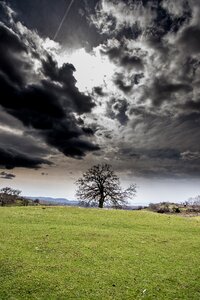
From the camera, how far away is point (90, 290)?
11.0 meters

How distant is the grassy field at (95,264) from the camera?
10969 mm

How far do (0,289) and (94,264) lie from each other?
4.73 meters

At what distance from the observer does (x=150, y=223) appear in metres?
30.2

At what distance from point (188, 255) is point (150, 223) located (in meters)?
13.2

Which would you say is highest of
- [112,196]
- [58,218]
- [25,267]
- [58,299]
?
[112,196]

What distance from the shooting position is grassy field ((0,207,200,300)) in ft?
36.0

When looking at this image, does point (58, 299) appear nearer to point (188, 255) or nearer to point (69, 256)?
point (69, 256)

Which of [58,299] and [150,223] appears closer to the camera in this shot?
[58,299]

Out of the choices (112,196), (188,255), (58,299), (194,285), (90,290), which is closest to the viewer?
(58,299)

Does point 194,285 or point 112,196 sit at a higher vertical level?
point 112,196

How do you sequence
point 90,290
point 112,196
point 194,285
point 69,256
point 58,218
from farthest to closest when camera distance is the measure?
point 112,196
point 58,218
point 69,256
point 194,285
point 90,290

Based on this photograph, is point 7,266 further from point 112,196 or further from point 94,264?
point 112,196

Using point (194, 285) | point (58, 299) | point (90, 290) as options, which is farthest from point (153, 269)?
point (58, 299)

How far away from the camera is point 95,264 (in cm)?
1396
